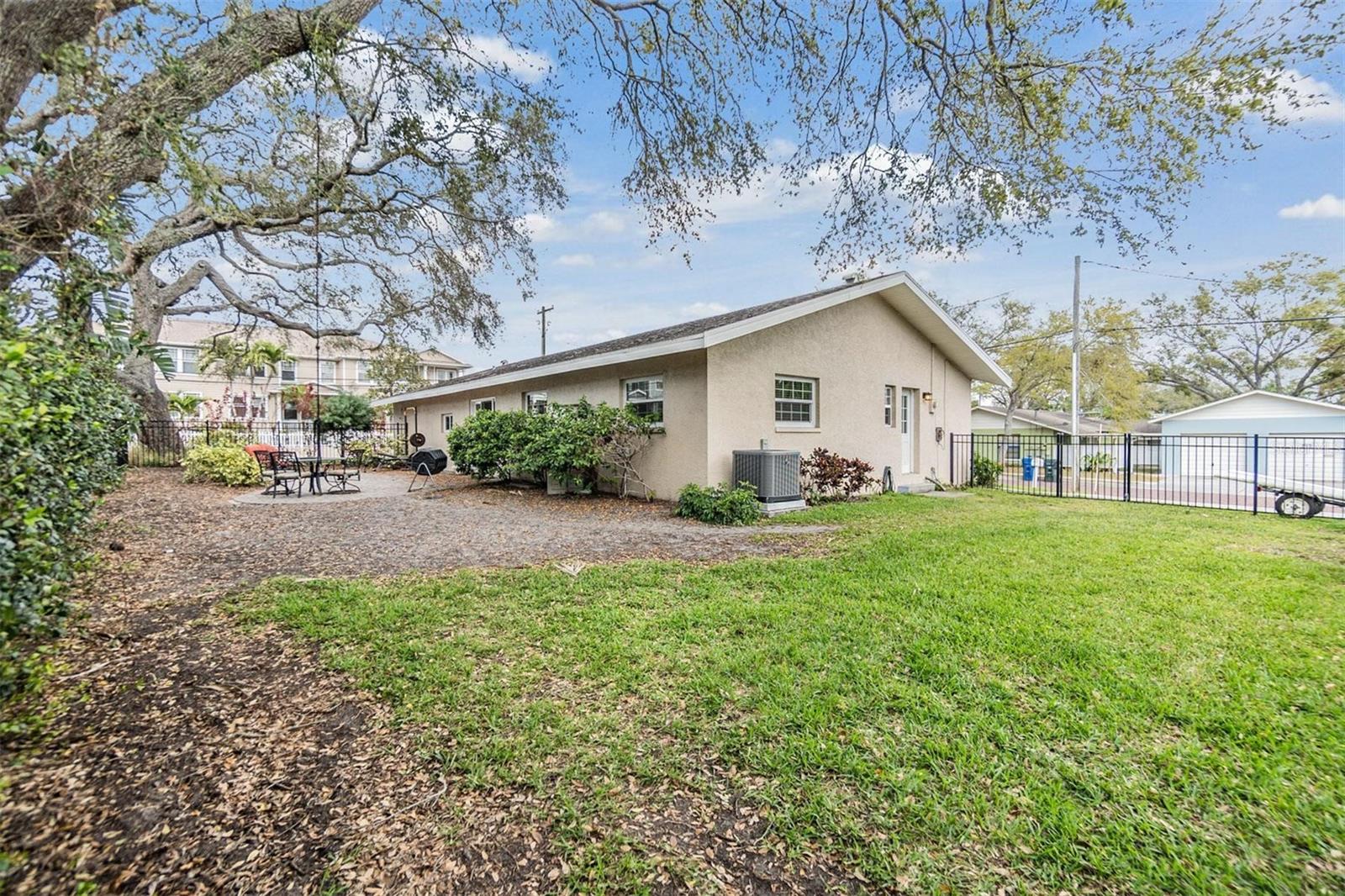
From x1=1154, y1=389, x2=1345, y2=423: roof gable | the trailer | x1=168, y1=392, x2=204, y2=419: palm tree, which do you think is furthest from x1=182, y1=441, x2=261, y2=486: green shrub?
x1=1154, y1=389, x2=1345, y2=423: roof gable

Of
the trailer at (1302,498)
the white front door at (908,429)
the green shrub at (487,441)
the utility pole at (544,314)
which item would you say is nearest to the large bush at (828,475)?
the white front door at (908,429)

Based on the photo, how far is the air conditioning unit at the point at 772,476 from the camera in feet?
30.8

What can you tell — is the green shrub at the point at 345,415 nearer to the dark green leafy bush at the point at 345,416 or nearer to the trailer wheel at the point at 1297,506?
the dark green leafy bush at the point at 345,416

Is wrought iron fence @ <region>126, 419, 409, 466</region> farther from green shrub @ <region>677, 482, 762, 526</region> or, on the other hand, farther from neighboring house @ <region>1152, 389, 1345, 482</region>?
neighboring house @ <region>1152, 389, 1345, 482</region>

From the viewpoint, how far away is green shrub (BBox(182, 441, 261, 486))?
39.7 feet

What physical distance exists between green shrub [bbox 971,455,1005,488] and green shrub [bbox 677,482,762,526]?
8396 mm

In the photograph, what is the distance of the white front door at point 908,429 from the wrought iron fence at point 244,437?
Result: 46.6 ft

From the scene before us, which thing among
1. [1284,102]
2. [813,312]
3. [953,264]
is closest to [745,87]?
[953,264]

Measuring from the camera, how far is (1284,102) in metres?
4.34

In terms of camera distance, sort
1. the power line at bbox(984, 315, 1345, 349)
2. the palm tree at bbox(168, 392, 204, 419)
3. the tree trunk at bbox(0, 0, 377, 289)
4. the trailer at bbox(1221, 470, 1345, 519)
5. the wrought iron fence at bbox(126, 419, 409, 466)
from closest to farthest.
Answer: the tree trunk at bbox(0, 0, 377, 289)
the trailer at bbox(1221, 470, 1345, 519)
the wrought iron fence at bbox(126, 419, 409, 466)
the palm tree at bbox(168, 392, 204, 419)
the power line at bbox(984, 315, 1345, 349)

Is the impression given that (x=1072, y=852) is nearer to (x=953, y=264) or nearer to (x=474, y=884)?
(x=474, y=884)

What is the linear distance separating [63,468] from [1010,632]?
255 inches

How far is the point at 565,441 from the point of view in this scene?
398 inches

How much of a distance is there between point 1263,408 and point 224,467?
121ft
